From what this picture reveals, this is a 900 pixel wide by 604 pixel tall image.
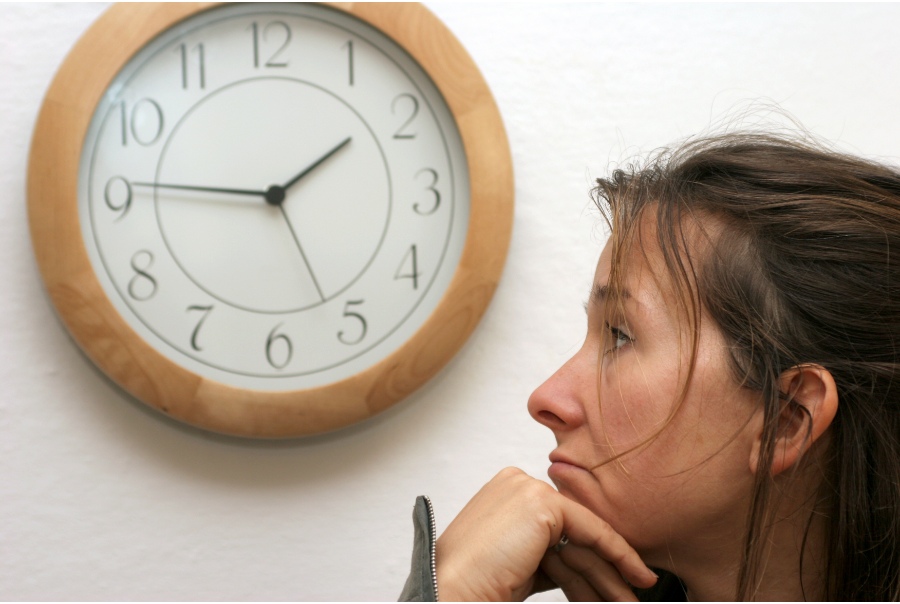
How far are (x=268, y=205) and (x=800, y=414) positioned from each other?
0.62 meters

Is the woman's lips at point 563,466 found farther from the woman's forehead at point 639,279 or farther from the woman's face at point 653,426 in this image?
the woman's forehead at point 639,279

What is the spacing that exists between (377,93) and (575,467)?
0.53m

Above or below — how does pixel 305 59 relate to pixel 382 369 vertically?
above

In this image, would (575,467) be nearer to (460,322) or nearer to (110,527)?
(460,322)

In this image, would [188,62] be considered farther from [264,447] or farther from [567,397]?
[567,397]

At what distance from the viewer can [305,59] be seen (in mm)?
961

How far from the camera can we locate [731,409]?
2.03 feet

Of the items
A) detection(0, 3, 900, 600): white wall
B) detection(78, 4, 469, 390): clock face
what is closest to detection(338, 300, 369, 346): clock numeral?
detection(78, 4, 469, 390): clock face

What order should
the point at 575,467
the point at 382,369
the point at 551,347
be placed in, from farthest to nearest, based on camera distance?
the point at 551,347, the point at 382,369, the point at 575,467

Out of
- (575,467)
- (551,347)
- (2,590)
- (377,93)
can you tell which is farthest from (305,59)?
(2,590)

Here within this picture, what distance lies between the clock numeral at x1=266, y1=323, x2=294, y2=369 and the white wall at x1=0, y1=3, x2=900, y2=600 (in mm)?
111

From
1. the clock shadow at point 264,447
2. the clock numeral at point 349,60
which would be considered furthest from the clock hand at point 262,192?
the clock shadow at point 264,447

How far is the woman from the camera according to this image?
2.02 ft

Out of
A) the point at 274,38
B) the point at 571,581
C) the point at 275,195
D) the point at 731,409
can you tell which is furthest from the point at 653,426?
the point at 274,38
